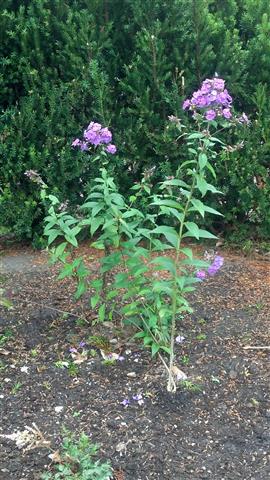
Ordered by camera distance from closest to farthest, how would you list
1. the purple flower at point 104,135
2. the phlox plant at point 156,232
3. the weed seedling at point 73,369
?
1. the phlox plant at point 156,232
2. the purple flower at point 104,135
3. the weed seedling at point 73,369

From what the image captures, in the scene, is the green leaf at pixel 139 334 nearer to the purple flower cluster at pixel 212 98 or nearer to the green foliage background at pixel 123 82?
the purple flower cluster at pixel 212 98

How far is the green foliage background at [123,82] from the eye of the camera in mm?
4301

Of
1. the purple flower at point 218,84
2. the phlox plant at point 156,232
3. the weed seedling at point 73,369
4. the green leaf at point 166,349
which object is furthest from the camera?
the weed seedling at point 73,369

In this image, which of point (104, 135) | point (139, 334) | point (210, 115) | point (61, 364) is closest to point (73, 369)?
point (61, 364)

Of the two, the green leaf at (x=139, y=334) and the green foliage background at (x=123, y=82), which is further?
the green foliage background at (x=123, y=82)

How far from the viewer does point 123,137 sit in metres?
4.49

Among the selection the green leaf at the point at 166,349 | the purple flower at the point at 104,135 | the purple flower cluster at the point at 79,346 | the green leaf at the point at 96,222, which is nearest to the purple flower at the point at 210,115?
the purple flower at the point at 104,135

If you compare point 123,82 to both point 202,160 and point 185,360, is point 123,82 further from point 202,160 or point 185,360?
point 185,360

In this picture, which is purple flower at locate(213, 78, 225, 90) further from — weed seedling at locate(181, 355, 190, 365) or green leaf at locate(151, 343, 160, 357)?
weed seedling at locate(181, 355, 190, 365)

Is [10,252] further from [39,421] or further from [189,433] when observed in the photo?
[189,433]

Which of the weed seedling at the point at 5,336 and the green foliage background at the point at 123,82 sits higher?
the green foliage background at the point at 123,82

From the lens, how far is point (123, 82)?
14.6 feet

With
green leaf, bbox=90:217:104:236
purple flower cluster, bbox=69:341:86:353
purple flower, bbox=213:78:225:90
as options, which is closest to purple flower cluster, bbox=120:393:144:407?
purple flower cluster, bbox=69:341:86:353

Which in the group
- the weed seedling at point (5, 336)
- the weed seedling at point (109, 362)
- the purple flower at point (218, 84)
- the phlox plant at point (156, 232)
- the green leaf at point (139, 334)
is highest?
the purple flower at point (218, 84)
